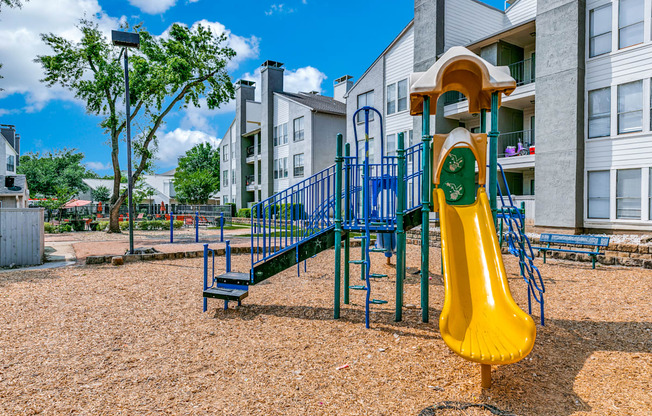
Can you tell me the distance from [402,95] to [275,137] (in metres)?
16.4

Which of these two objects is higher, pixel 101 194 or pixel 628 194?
pixel 101 194

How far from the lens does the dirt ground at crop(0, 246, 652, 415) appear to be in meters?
3.78

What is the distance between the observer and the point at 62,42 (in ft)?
65.3

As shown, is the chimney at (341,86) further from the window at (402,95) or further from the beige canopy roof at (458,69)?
the beige canopy roof at (458,69)

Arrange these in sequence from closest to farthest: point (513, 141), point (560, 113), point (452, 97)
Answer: point (560, 113)
point (513, 141)
point (452, 97)

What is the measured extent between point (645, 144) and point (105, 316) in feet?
56.9

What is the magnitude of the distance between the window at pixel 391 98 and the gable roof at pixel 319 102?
8.92 m

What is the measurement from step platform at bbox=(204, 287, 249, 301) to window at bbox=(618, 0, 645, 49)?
16458mm

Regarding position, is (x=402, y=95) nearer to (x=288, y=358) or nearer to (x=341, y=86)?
(x=341, y=86)

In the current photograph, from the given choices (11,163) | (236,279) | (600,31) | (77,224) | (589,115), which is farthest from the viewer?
(11,163)

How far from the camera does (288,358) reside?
484 centimetres

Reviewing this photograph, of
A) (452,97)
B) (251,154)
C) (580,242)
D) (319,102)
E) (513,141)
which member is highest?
(319,102)

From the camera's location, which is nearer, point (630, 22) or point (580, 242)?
point (580, 242)

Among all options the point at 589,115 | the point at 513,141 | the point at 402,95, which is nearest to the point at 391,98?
the point at 402,95
